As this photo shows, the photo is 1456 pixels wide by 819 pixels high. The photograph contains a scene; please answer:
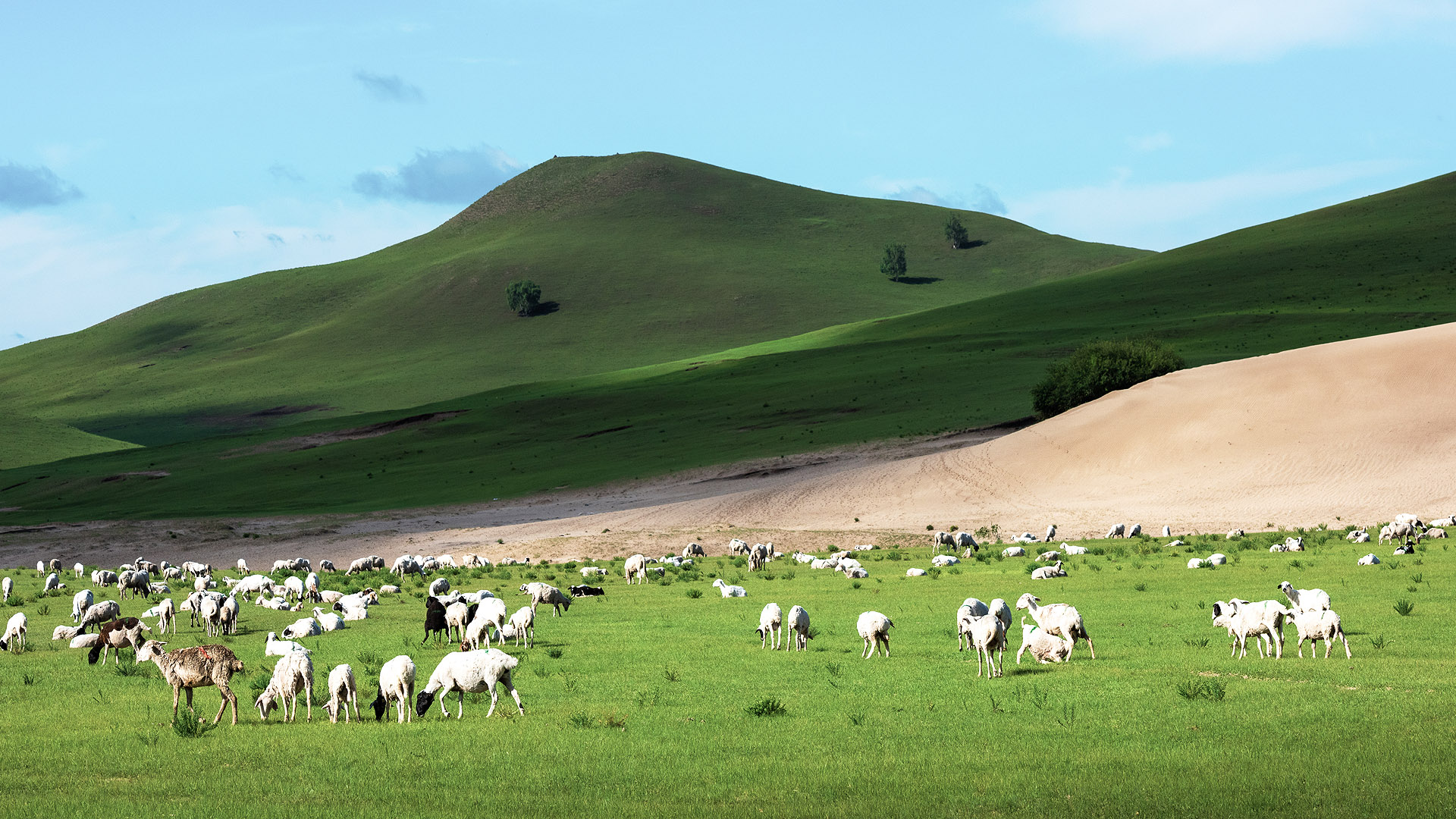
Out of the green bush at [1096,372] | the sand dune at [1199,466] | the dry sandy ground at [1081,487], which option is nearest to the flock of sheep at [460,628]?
the dry sandy ground at [1081,487]

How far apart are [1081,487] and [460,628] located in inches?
1889

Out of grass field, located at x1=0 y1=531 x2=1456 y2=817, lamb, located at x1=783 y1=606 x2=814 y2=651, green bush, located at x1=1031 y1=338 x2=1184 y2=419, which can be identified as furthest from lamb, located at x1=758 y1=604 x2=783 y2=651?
green bush, located at x1=1031 y1=338 x2=1184 y2=419

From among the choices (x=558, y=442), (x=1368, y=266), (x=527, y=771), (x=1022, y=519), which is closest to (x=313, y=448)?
(x=558, y=442)

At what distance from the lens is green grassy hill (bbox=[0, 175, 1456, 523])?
85.3m

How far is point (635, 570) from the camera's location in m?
41.9

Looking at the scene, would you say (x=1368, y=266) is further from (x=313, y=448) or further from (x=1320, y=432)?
(x=313, y=448)

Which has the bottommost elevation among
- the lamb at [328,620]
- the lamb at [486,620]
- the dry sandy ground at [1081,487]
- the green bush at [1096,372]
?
the lamb at [328,620]

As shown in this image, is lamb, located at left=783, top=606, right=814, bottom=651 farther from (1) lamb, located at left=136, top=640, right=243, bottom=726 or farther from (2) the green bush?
(2) the green bush

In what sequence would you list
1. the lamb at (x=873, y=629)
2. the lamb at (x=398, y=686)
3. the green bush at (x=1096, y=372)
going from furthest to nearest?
1. the green bush at (x=1096, y=372)
2. the lamb at (x=873, y=629)
3. the lamb at (x=398, y=686)

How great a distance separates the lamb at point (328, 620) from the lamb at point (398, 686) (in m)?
12.5

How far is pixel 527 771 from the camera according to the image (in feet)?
45.6

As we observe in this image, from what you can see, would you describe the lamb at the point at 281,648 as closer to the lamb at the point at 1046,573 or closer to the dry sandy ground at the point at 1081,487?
the lamb at the point at 1046,573

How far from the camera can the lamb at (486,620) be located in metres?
23.1

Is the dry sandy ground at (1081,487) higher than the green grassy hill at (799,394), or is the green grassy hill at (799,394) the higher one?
the green grassy hill at (799,394)
